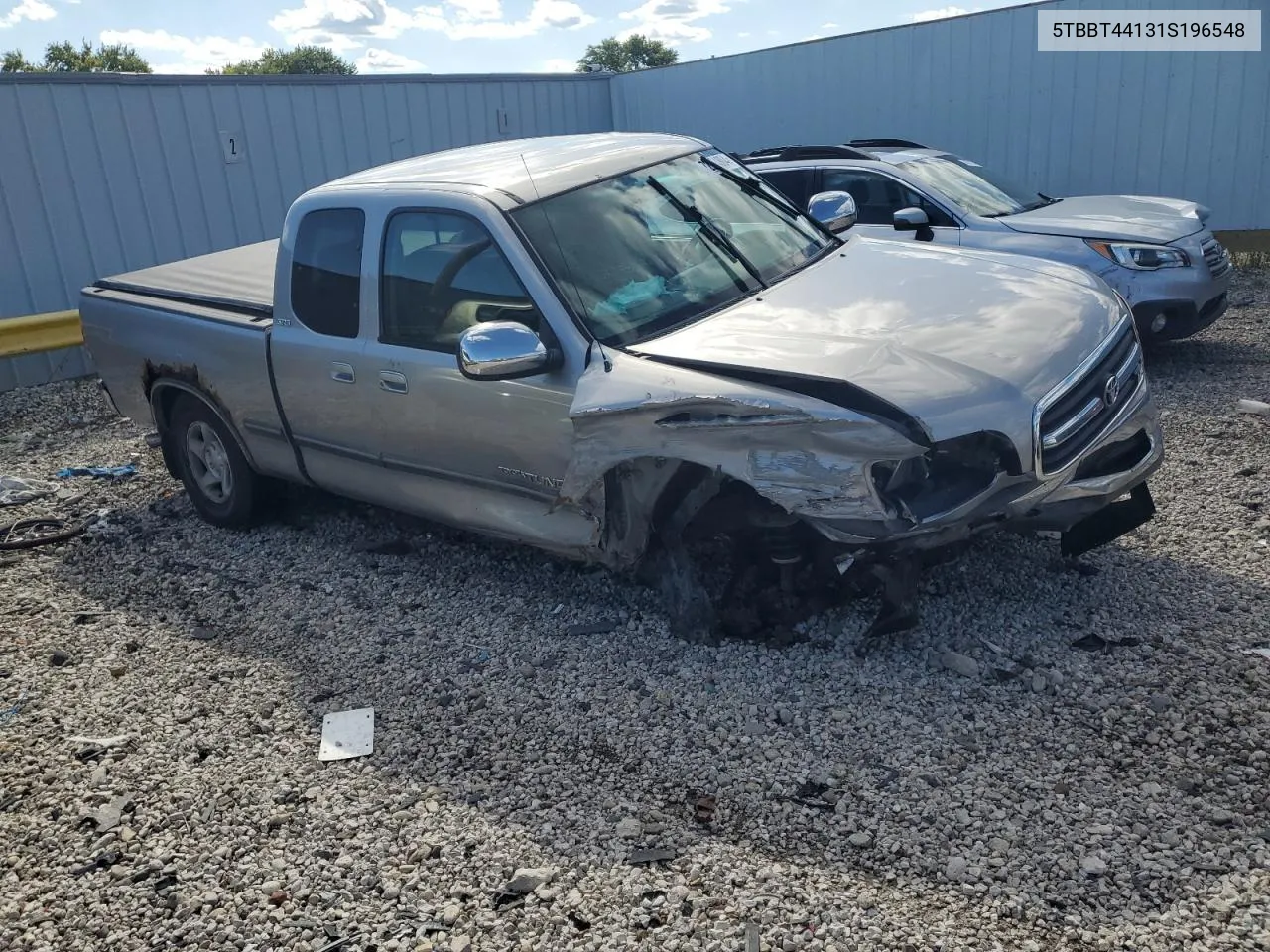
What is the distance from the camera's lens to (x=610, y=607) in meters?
4.52

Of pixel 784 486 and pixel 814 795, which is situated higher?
pixel 784 486

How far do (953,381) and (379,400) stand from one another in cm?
253

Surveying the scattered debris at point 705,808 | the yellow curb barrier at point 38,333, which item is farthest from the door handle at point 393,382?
the yellow curb barrier at point 38,333

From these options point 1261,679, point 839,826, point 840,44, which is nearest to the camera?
point 839,826

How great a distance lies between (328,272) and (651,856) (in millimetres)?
3091

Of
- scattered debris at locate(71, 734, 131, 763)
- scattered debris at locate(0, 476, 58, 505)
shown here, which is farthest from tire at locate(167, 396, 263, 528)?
scattered debris at locate(71, 734, 131, 763)

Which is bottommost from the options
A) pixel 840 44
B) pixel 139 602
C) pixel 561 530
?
pixel 139 602

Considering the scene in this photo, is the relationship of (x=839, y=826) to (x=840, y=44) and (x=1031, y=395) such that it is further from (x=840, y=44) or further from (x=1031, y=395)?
(x=840, y=44)

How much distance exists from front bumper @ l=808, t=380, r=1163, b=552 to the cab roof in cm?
195

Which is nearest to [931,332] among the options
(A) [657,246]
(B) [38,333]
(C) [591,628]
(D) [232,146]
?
(A) [657,246]

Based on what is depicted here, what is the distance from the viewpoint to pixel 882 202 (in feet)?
26.7

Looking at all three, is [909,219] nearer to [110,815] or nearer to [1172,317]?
[1172,317]

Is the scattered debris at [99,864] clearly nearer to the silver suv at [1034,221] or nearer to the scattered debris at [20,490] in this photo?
the scattered debris at [20,490]

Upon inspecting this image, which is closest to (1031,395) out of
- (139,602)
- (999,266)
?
(999,266)
